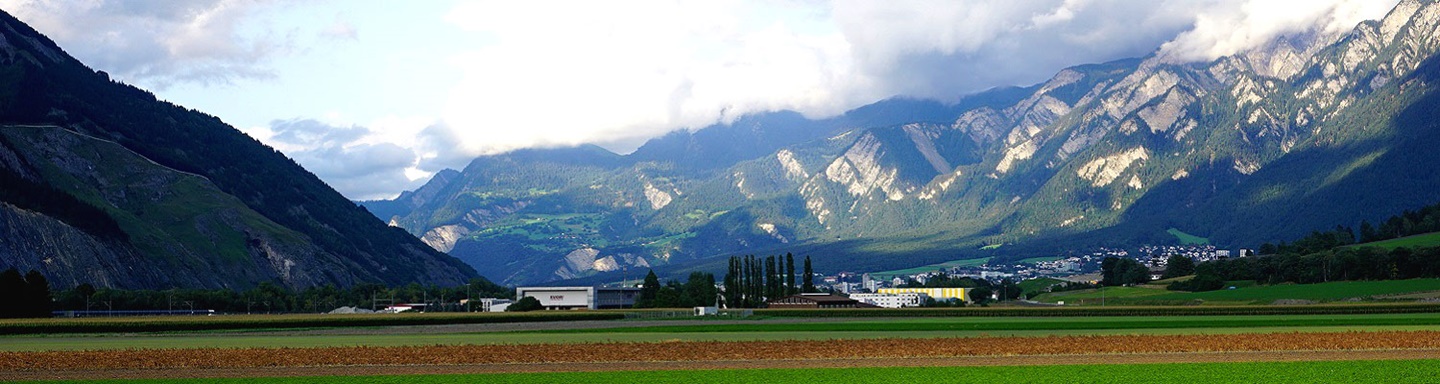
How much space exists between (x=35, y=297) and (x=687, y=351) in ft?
371

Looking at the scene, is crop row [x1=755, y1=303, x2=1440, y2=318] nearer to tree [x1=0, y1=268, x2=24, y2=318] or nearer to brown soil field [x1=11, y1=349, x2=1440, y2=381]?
brown soil field [x1=11, y1=349, x2=1440, y2=381]

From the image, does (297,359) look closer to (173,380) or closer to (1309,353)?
(173,380)

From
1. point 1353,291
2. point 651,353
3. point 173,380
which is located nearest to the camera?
point 173,380

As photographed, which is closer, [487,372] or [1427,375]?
[1427,375]

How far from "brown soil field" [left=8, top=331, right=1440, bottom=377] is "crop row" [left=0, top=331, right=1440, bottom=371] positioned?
50 millimetres

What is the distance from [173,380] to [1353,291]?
7055 inches

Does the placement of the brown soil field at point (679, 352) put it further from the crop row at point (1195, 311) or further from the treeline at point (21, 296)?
the treeline at point (21, 296)

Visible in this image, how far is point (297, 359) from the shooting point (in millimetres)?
61750

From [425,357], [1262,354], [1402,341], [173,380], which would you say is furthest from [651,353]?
[1402,341]

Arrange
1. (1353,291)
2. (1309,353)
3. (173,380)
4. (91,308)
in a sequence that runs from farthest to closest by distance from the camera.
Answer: (91,308)
(1353,291)
(1309,353)
(173,380)

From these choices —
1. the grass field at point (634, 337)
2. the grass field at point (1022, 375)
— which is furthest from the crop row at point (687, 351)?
the grass field at point (1022, 375)

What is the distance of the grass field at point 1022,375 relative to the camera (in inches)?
1850

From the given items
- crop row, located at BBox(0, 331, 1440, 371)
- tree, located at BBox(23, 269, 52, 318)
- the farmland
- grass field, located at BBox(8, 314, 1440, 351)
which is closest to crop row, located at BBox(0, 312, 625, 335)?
grass field, located at BBox(8, 314, 1440, 351)

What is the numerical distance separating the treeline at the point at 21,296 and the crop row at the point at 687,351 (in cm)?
8757
